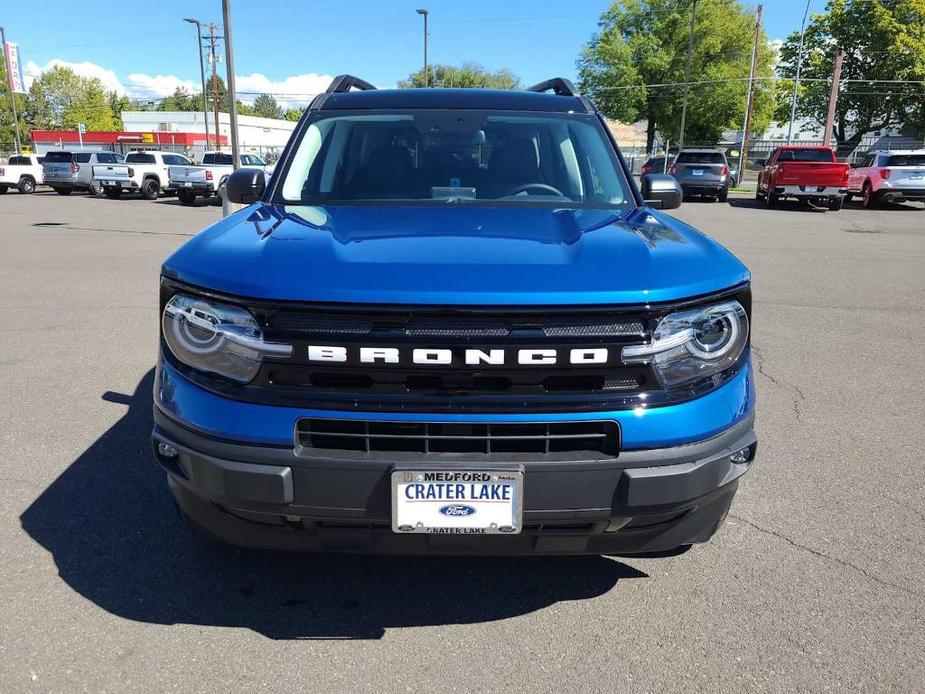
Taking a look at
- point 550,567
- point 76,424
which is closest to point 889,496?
point 550,567

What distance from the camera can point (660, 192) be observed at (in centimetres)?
371

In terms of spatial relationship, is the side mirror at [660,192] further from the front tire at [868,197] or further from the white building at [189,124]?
the white building at [189,124]

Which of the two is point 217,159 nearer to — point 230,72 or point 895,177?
point 230,72

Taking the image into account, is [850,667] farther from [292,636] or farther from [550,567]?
[292,636]

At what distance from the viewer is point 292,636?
2449 millimetres

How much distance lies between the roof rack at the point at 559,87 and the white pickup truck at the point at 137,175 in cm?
2375

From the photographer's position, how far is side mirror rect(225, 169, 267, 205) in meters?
3.63

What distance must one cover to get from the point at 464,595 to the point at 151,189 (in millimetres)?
26747

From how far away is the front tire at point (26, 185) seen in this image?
28547 millimetres

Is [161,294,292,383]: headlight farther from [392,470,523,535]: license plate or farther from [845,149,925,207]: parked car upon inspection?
[845,149,925,207]: parked car

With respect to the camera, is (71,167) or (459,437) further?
(71,167)

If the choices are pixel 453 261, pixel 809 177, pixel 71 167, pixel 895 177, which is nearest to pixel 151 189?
pixel 71 167

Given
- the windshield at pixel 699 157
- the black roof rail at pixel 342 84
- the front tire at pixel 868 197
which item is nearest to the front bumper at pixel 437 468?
the black roof rail at pixel 342 84

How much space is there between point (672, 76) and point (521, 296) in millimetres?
54537
